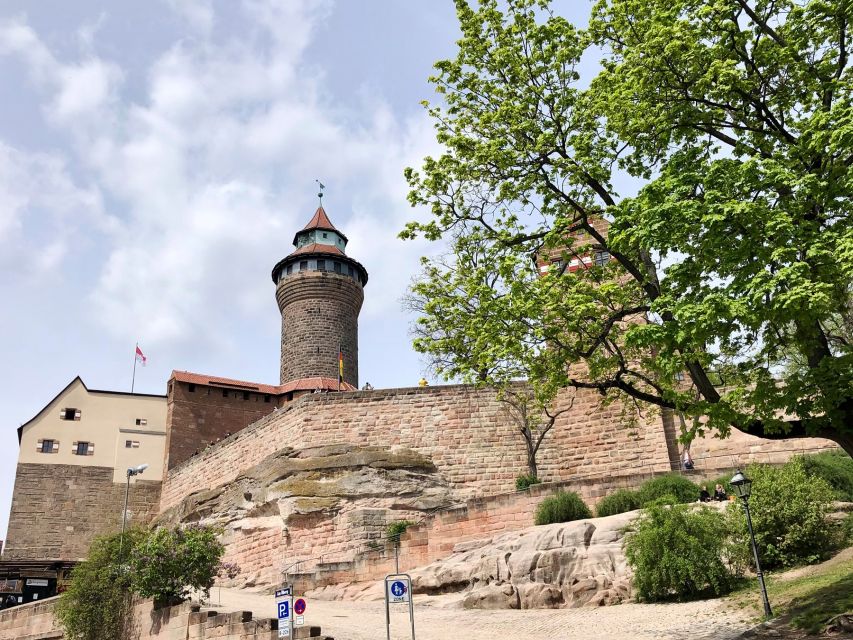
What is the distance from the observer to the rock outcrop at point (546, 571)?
15102 mm

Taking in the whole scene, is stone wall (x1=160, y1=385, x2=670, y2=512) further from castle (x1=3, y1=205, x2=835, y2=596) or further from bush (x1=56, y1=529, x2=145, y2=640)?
bush (x1=56, y1=529, x2=145, y2=640)

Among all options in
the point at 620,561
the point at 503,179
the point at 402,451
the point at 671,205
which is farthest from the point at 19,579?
the point at 671,205

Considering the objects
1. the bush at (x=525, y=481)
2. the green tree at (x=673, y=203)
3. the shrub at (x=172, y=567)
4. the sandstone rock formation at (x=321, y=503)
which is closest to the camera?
the green tree at (x=673, y=203)

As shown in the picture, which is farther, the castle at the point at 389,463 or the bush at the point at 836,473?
the castle at the point at 389,463

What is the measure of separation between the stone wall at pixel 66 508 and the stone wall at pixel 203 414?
2362 millimetres

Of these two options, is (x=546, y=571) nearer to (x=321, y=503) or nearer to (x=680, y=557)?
(x=680, y=557)

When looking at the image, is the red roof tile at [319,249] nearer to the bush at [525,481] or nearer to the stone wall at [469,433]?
the stone wall at [469,433]

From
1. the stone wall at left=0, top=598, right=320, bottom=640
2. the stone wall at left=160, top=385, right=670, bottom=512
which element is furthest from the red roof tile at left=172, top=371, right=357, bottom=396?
the stone wall at left=0, top=598, right=320, bottom=640

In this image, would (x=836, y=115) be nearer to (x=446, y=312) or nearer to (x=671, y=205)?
(x=671, y=205)

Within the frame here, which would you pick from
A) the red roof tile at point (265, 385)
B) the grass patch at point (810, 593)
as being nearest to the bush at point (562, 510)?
the grass patch at point (810, 593)

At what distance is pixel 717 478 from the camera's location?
19203 millimetres

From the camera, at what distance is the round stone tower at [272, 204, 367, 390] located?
41.1 m

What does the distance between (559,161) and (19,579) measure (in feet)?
91.0

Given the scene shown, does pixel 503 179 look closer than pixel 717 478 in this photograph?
Yes
